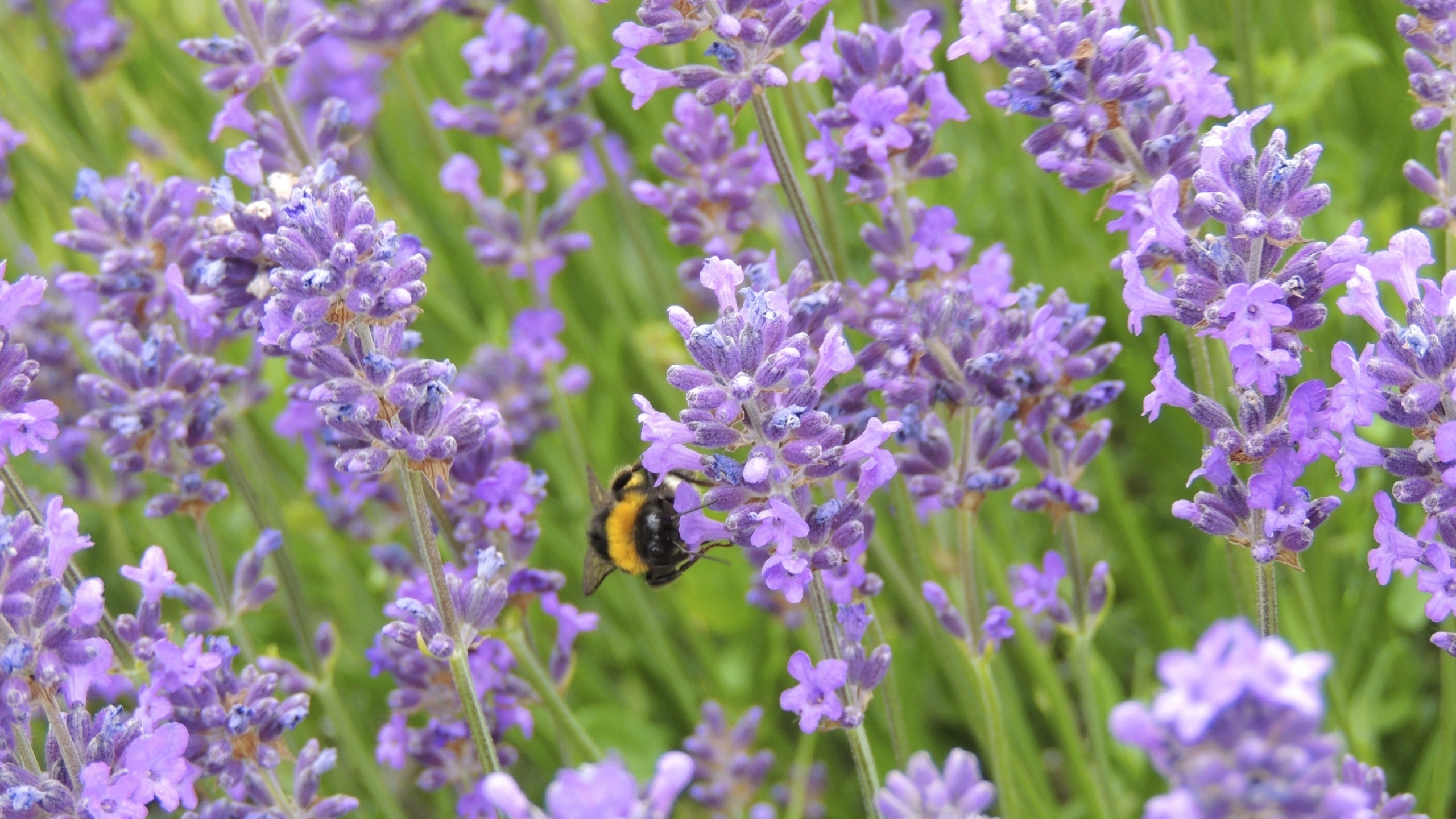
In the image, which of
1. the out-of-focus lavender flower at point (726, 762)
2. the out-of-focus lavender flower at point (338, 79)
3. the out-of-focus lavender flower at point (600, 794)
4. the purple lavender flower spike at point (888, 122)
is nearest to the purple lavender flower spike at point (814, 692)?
the out-of-focus lavender flower at point (600, 794)

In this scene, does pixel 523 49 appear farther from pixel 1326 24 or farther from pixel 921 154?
pixel 1326 24

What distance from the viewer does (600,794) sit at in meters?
1.17

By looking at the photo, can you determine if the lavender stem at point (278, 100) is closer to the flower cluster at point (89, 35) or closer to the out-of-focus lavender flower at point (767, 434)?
the out-of-focus lavender flower at point (767, 434)

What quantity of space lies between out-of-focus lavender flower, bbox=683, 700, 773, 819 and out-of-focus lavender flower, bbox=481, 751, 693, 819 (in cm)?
144

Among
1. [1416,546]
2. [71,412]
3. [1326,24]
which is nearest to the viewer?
[1416,546]

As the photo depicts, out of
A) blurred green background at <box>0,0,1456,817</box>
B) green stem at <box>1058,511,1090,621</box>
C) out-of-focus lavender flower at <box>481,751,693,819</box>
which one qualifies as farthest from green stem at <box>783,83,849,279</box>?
out-of-focus lavender flower at <box>481,751,693,819</box>

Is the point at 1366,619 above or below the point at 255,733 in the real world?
below

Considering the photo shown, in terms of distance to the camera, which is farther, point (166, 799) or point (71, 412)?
point (71, 412)

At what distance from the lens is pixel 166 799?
171cm

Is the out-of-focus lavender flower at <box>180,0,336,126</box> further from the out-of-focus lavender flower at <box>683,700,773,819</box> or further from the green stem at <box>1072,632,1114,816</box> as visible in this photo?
the green stem at <box>1072,632,1114,816</box>

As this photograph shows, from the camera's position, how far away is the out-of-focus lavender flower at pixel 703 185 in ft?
8.59

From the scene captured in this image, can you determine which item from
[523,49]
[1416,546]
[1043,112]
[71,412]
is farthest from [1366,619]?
[71,412]

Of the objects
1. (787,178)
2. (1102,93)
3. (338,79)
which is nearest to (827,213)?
(787,178)

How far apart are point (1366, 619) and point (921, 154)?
149 cm
